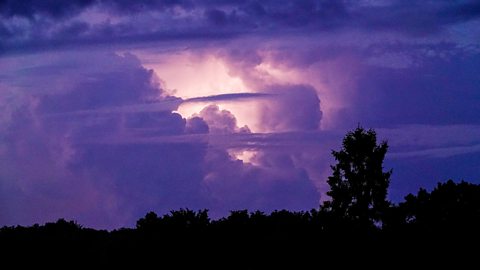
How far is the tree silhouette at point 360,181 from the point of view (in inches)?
2968

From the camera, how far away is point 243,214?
70625 millimetres

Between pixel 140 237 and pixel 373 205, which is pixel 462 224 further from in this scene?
pixel 140 237

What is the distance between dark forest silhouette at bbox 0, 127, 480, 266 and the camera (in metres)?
59.8

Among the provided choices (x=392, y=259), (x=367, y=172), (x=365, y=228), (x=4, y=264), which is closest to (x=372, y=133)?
(x=367, y=172)

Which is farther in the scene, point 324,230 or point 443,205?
point 443,205

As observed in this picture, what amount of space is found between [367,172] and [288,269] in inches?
838

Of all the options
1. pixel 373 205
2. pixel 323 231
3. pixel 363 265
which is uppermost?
pixel 373 205

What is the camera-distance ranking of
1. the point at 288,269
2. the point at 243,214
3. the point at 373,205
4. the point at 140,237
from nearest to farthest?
Result: the point at 288,269 → the point at 140,237 → the point at 243,214 → the point at 373,205

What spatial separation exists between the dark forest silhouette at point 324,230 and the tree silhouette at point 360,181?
0.09 meters

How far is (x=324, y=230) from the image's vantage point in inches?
2544

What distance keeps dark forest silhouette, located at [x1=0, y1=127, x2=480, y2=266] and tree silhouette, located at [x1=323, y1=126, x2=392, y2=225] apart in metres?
0.09

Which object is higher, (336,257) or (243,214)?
(243,214)

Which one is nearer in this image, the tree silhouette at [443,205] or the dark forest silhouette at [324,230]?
the dark forest silhouette at [324,230]

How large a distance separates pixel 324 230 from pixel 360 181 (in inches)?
502
